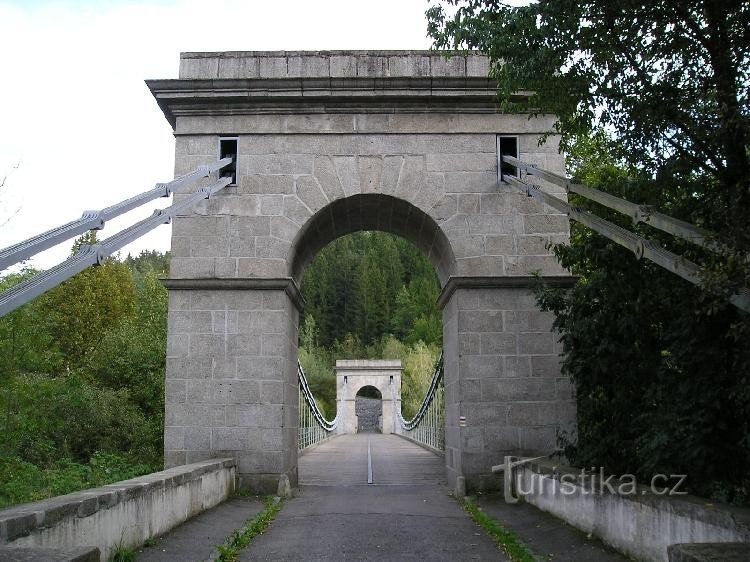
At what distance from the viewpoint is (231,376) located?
675 centimetres

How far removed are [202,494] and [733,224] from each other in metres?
3.91

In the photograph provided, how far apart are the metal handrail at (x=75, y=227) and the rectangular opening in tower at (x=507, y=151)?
2914 mm

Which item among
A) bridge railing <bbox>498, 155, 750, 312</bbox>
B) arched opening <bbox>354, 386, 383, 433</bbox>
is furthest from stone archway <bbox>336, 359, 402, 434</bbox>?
bridge railing <bbox>498, 155, 750, 312</bbox>

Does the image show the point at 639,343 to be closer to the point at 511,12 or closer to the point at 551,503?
the point at 551,503

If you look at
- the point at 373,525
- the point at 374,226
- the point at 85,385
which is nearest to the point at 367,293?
the point at 85,385

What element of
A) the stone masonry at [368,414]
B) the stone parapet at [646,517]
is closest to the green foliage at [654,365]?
the stone parapet at [646,517]

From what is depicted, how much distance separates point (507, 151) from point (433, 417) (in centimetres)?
866

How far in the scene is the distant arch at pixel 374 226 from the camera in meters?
7.13

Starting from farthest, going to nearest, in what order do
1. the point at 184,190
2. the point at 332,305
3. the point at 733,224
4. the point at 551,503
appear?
the point at 332,305, the point at 184,190, the point at 551,503, the point at 733,224

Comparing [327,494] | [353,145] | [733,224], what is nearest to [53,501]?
[733,224]

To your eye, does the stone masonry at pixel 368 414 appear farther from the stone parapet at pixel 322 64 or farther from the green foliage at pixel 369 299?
the stone parapet at pixel 322 64

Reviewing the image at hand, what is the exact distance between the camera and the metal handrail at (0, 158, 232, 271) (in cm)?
312

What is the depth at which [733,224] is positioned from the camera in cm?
304

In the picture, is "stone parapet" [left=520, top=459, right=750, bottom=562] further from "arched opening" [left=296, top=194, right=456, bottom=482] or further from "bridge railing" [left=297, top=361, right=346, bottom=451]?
"arched opening" [left=296, top=194, right=456, bottom=482]
